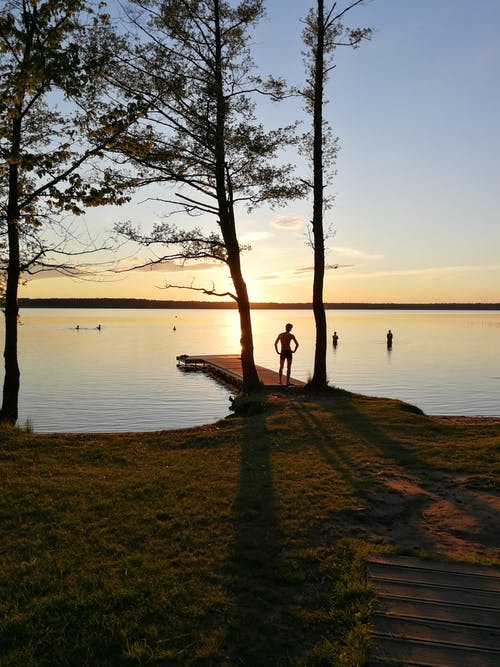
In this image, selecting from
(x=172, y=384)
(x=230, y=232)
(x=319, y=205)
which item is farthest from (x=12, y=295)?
(x=172, y=384)

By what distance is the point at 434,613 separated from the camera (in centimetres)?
420

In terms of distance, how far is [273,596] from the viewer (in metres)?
4.76

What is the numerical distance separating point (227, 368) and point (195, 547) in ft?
91.8

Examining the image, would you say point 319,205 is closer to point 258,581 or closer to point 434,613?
point 258,581

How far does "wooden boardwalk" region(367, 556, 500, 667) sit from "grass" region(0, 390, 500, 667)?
180mm

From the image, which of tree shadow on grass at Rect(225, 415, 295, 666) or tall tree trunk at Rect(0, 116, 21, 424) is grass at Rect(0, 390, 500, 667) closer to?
tree shadow on grass at Rect(225, 415, 295, 666)

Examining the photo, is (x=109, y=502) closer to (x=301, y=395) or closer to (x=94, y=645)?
(x=94, y=645)

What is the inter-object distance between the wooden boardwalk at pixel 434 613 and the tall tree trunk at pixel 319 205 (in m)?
12.6

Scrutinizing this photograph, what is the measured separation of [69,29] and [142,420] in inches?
641

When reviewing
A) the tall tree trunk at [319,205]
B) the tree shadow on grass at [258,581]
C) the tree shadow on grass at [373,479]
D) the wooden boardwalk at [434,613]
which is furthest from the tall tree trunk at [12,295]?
the wooden boardwalk at [434,613]

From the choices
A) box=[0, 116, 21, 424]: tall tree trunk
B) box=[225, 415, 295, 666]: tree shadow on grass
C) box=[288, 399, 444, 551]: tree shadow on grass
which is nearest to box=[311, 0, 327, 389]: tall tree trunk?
box=[288, 399, 444, 551]: tree shadow on grass

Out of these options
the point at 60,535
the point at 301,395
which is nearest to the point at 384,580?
the point at 60,535

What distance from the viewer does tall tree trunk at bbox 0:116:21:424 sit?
13.4 m

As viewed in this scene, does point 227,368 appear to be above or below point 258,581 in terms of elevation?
below
